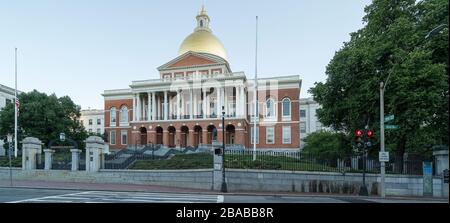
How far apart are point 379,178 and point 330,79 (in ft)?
27.6

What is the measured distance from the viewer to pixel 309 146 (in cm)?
6194

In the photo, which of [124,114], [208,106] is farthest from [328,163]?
[124,114]

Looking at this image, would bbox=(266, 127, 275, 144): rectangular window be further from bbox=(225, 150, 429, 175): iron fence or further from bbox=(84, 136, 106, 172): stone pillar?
bbox=(84, 136, 106, 172): stone pillar

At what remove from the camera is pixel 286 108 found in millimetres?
65500

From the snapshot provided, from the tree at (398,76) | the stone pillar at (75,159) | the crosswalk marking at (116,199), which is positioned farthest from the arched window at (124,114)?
the crosswalk marking at (116,199)

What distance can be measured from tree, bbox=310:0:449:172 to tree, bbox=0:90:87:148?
135 feet

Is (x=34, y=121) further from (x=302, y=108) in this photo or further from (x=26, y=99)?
(x=302, y=108)

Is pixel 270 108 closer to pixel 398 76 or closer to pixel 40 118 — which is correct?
pixel 40 118

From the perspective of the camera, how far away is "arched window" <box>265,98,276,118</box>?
66188mm

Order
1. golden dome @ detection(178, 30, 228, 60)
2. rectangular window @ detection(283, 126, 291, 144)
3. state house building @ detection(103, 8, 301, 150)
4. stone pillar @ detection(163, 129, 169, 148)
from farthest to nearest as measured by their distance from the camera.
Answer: golden dome @ detection(178, 30, 228, 60) < stone pillar @ detection(163, 129, 169, 148) < rectangular window @ detection(283, 126, 291, 144) < state house building @ detection(103, 8, 301, 150)

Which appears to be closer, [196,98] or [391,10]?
[391,10]

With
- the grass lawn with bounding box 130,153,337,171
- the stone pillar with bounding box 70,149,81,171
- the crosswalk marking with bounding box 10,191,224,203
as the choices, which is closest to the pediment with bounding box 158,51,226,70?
the grass lawn with bounding box 130,153,337,171

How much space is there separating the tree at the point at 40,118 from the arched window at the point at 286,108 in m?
36.4
